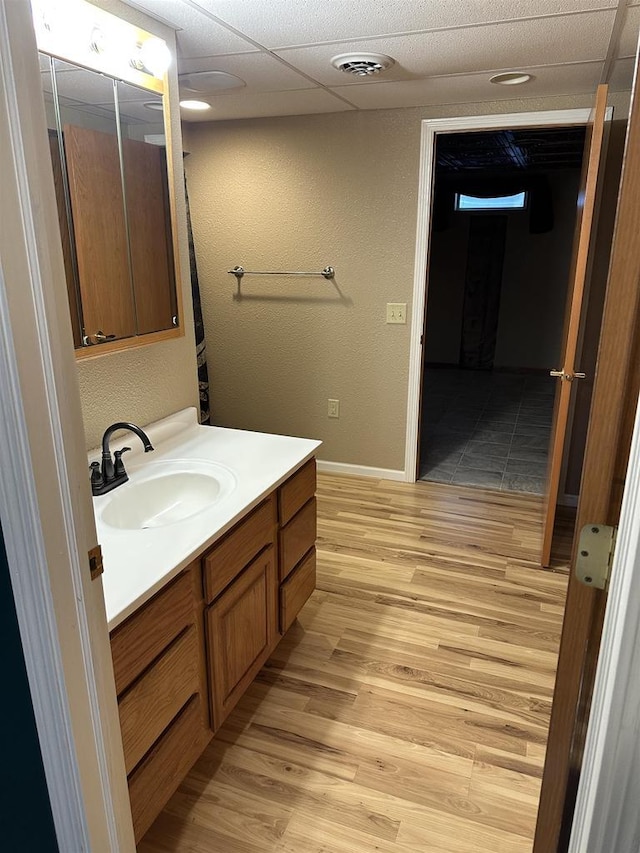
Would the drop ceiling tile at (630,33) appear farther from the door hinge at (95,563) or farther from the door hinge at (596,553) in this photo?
the door hinge at (95,563)

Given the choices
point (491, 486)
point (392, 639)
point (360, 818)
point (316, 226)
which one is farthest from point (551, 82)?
point (360, 818)

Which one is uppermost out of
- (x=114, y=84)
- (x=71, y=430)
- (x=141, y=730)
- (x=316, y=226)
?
(x=114, y=84)

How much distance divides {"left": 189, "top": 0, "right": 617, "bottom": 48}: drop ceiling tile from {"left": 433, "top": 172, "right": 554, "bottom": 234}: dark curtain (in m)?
4.61

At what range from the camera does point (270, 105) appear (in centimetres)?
315

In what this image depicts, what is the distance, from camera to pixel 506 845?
153 centimetres


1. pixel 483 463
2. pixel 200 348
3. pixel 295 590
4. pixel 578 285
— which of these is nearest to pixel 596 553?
pixel 295 590

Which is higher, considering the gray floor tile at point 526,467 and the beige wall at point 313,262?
the beige wall at point 313,262

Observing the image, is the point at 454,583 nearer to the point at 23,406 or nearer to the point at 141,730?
the point at 141,730

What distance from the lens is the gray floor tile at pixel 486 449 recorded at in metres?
4.30

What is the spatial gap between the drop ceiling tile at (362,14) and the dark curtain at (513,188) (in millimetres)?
4608

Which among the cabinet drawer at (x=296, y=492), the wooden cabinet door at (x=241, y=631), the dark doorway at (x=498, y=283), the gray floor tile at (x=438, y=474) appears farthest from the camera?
the dark doorway at (x=498, y=283)

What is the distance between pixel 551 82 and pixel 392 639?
2537mm

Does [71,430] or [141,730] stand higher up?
[71,430]

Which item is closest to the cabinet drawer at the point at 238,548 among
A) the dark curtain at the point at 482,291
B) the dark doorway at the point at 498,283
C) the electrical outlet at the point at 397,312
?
the electrical outlet at the point at 397,312
